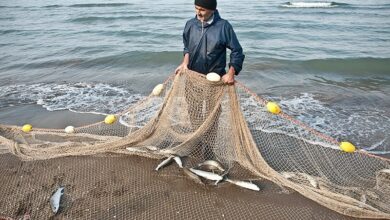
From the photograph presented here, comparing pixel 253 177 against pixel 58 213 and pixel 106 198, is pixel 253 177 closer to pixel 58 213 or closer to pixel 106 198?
pixel 106 198

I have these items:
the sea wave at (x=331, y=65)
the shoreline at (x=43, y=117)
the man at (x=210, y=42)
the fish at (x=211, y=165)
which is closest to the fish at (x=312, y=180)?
the fish at (x=211, y=165)

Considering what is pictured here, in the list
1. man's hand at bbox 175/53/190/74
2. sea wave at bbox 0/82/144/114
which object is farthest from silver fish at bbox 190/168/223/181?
sea wave at bbox 0/82/144/114

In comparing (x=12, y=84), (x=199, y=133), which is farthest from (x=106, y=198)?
(x=12, y=84)

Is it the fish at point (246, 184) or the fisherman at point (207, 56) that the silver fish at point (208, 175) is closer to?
the fish at point (246, 184)

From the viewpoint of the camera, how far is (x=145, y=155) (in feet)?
16.7

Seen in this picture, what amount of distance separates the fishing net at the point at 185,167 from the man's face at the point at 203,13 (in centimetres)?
77

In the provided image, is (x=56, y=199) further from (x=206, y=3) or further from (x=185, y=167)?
(x=206, y=3)

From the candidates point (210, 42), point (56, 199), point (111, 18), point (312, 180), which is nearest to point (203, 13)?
point (210, 42)

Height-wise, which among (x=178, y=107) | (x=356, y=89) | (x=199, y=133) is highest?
(x=178, y=107)

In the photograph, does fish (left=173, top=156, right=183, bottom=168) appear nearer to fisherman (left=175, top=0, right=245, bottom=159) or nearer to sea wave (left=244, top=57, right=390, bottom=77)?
fisherman (left=175, top=0, right=245, bottom=159)

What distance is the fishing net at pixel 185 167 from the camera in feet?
13.1

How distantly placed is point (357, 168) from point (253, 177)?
70.8 inches

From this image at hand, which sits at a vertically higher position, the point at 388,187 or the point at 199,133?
the point at 199,133

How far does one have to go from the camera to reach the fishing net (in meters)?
3.98
